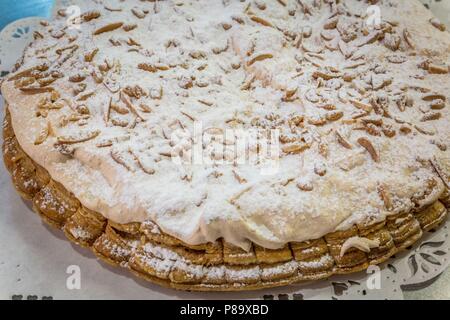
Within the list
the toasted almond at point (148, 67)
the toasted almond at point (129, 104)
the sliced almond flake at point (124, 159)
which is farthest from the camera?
the toasted almond at point (148, 67)

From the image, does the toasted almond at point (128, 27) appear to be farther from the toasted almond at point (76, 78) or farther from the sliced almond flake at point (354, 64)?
the sliced almond flake at point (354, 64)

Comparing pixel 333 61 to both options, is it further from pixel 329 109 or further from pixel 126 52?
pixel 126 52

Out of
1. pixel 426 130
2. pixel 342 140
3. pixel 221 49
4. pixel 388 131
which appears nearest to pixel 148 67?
pixel 221 49

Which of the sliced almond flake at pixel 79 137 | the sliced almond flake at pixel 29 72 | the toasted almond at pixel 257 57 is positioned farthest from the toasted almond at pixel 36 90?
the toasted almond at pixel 257 57

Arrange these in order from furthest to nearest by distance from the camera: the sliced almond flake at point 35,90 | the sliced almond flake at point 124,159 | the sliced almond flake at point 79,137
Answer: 1. the sliced almond flake at point 35,90
2. the sliced almond flake at point 79,137
3. the sliced almond flake at point 124,159

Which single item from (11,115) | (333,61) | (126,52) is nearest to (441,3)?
(333,61)

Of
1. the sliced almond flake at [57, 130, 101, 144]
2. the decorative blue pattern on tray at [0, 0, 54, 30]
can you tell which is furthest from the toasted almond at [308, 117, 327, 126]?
the decorative blue pattern on tray at [0, 0, 54, 30]
